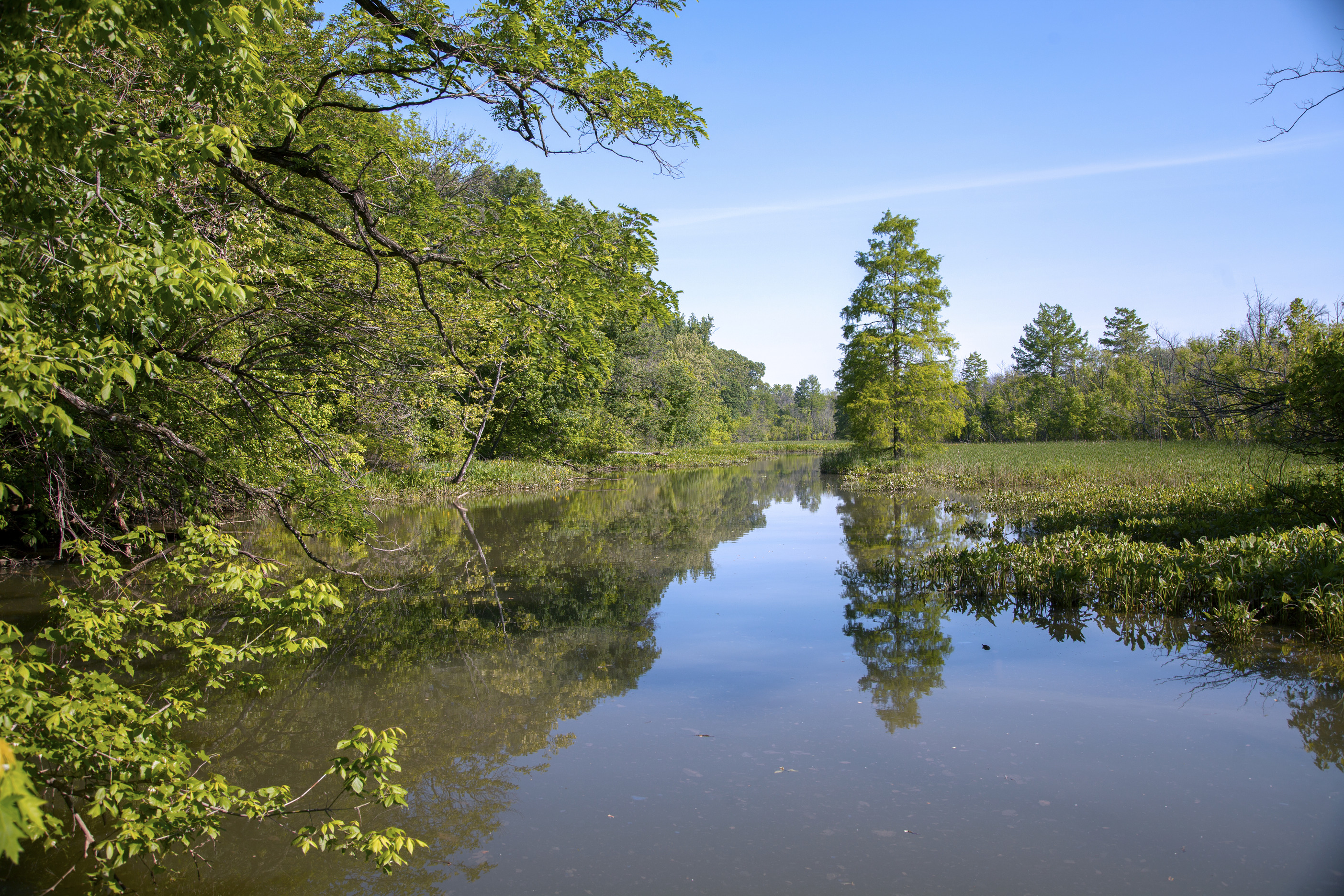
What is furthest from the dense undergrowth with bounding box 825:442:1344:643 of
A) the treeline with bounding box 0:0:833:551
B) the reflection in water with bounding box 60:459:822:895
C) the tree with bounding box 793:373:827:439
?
Answer: the tree with bounding box 793:373:827:439

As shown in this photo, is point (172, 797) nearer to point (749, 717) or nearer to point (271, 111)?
point (271, 111)

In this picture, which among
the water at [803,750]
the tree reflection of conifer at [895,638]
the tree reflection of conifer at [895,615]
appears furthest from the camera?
the tree reflection of conifer at [895,615]

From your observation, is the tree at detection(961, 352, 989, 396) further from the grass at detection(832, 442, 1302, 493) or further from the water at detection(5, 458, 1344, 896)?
the water at detection(5, 458, 1344, 896)

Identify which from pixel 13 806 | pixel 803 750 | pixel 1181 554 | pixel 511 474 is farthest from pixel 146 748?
pixel 511 474

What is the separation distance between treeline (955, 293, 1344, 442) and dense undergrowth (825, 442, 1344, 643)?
1271 mm

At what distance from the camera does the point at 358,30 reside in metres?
6.28

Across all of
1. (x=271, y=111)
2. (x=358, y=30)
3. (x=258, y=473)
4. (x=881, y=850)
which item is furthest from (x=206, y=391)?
(x=881, y=850)

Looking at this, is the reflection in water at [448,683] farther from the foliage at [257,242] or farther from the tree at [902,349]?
the tree at [902,349]

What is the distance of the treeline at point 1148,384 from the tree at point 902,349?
2.03 m

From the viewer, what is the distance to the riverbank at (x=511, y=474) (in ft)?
77.8

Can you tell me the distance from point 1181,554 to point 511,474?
889 inches

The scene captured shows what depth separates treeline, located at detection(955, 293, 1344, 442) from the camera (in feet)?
38.5

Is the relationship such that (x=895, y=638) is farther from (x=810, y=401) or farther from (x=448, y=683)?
(x=810, y=401)

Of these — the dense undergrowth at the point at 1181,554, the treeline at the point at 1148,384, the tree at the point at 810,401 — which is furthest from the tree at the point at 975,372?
the dense undergrowth at the point at 1181,554
